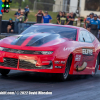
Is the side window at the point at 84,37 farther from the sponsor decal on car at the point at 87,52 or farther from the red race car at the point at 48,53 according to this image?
the sponsor decal on car at the point at 87,52

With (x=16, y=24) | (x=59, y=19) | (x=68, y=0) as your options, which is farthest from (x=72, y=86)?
(x=68, y=0)

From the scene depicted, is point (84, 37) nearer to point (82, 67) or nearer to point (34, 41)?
point (82, 67)

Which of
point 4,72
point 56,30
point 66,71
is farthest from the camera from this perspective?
point 56,30

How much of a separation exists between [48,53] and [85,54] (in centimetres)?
136

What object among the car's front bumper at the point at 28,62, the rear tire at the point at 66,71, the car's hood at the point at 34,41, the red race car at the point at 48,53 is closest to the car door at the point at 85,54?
the red race car at the point at 48,53

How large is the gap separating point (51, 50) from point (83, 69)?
1.39 meters

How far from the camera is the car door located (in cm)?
760

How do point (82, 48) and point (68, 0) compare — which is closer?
point (82, 48)

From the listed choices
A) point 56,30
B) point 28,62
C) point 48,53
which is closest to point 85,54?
point 56,30

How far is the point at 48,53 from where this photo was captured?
668cm

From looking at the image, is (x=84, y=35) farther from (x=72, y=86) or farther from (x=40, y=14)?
(x=40, y=14)

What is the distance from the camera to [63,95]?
558 centimetres

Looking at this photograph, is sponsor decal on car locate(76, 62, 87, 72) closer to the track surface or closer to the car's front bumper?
the track surface

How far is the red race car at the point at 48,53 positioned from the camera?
6637mm
